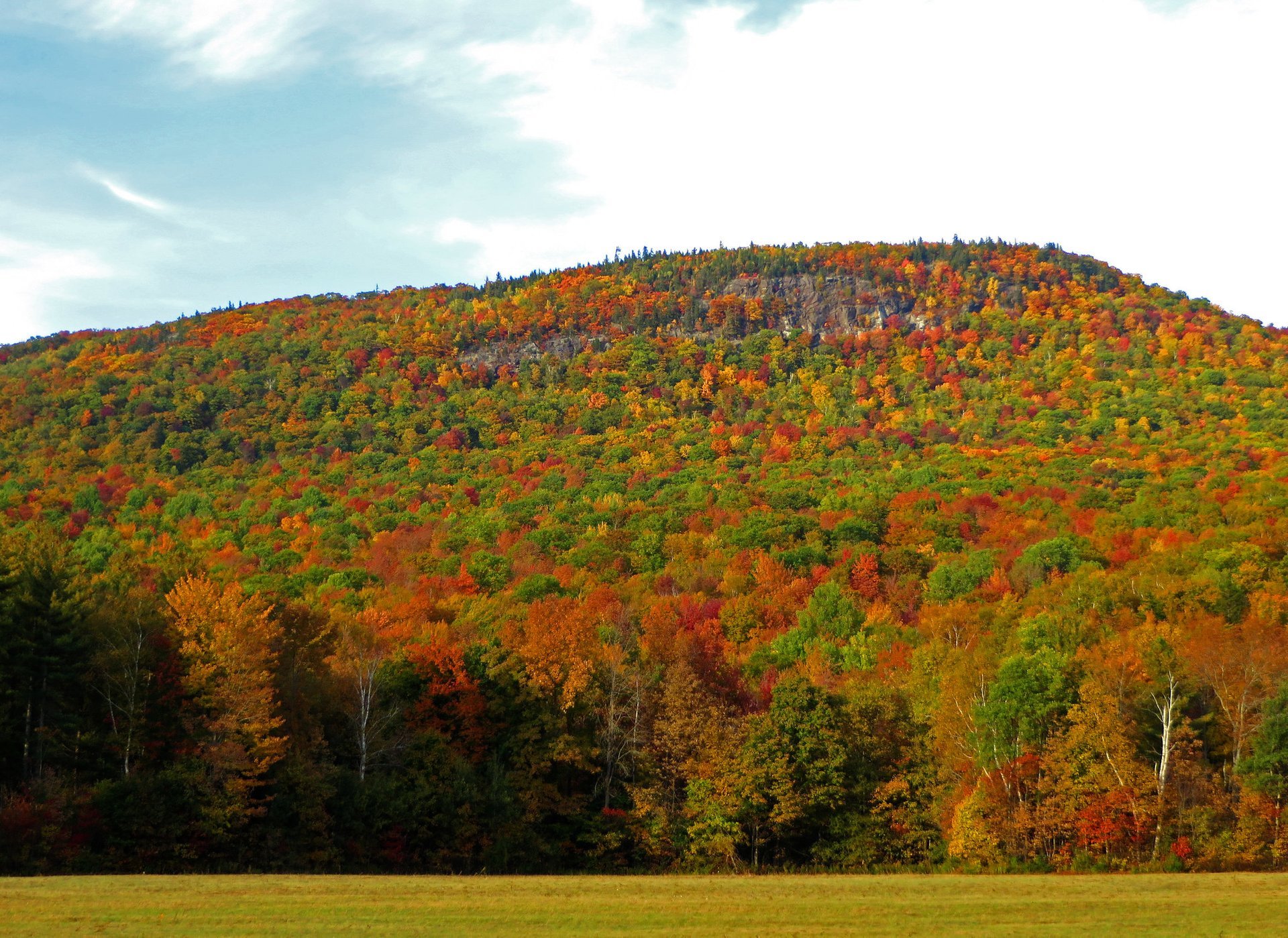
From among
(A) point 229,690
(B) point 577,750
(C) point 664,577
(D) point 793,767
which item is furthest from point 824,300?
(A) point 229,690

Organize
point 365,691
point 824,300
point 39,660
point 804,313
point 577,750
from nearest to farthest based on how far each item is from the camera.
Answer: point 39,660
point 365,691
point 577,750
point 804,313
point 824,300

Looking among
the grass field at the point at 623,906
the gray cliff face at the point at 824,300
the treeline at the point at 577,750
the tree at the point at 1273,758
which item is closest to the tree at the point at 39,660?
the treeline at the point at 577,750

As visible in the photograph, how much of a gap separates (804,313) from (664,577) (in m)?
96.0

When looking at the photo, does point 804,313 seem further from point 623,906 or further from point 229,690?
point 623,906

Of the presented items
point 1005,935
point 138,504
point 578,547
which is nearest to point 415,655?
point 1005,935

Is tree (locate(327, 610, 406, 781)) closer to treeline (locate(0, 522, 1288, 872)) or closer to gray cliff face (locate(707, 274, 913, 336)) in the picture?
treeline (locate(0, 522, 1288, 872))

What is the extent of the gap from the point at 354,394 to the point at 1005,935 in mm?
149621

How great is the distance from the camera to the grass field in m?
23.6

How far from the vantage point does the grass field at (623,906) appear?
23625mm

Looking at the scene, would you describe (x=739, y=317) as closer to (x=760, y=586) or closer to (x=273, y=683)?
(x=760, y=586)

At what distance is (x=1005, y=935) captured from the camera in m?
23.5

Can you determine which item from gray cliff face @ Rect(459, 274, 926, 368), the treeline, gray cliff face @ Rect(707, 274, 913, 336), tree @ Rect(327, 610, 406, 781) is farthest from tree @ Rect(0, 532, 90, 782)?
gray cliff face @ Rect(707, 274, 913, 336)

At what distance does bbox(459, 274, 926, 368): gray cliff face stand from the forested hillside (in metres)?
0.65

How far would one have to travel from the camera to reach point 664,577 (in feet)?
326
